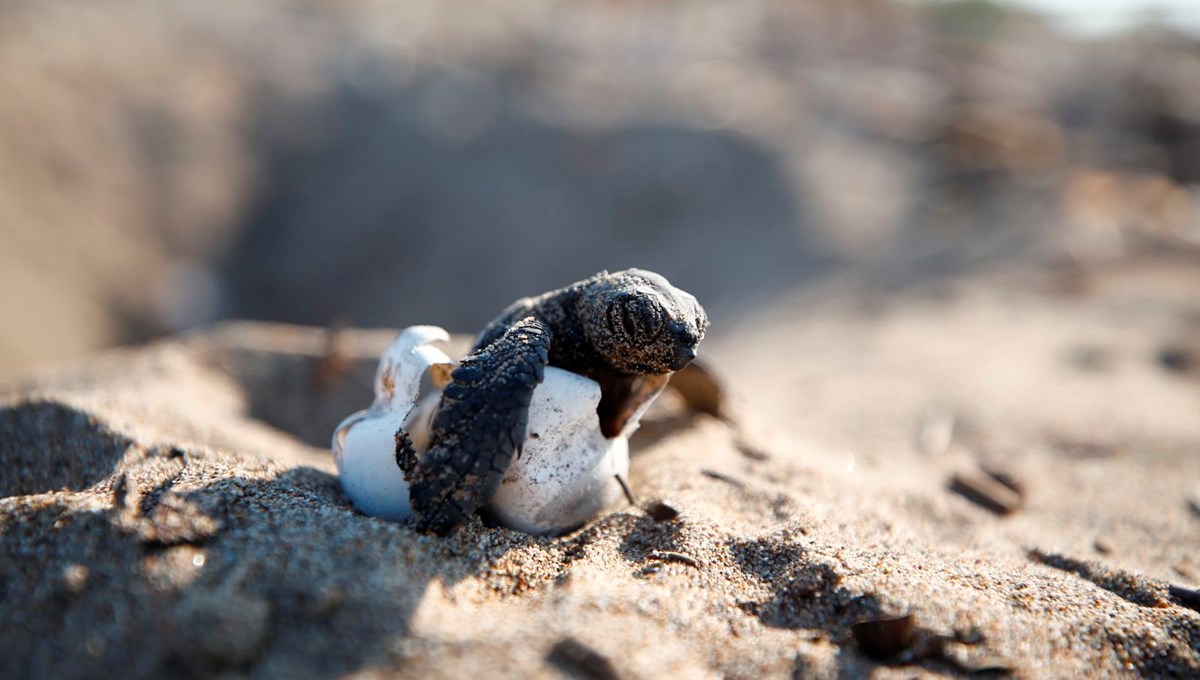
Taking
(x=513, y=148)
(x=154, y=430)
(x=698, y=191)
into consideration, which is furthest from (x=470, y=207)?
(x=154, y=430)

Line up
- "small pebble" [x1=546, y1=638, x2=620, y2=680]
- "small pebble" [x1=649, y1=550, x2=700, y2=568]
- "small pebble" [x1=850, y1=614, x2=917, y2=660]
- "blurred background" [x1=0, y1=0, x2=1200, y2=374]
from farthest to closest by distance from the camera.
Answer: "blurred background" [x1=0, y1=0, x2=1200, y2=374], "small pebble" [x1=649, y1=550, x2=700, y2=568], "small pebble" [x1=850, y1=614, x2=917, y2=660], "small pebble" [x1=546, y1=638, x2=620, y2=680]

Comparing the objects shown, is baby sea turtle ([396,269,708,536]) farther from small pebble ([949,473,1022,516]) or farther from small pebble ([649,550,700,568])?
small pebble ([949,473,1022,516])

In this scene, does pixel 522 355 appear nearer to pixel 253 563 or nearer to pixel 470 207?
pixel 253 563

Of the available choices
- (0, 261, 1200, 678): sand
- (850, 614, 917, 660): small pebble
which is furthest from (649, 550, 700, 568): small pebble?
(850, 614, 917, 660): small pebble

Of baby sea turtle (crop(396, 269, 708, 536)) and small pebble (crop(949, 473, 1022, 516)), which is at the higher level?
baby sea turtle (crop(396, 269, 708, 536))

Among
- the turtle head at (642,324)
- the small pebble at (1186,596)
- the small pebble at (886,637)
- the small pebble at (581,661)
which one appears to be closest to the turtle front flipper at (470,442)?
the turtle head at (642,324)

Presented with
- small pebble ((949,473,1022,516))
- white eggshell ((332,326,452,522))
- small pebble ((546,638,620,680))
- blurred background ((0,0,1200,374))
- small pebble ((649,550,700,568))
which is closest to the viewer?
small pebble ((546,638,620,680))

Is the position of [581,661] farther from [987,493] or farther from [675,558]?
[987,493]
